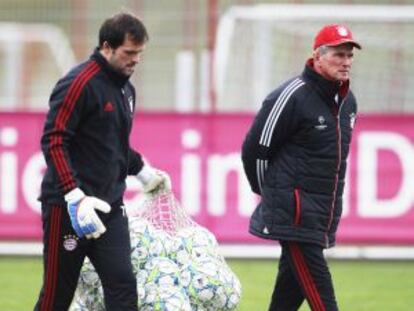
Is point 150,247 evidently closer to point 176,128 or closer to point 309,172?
point 309,172

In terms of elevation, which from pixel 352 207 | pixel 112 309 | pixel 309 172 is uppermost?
pixel 309 172

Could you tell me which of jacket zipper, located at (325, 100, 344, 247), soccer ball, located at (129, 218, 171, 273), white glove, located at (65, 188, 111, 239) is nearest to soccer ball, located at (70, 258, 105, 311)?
soccer ball, located at (129, 218, 171, 273)

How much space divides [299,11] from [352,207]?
8.50 ft

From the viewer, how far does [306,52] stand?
14602 millimetres

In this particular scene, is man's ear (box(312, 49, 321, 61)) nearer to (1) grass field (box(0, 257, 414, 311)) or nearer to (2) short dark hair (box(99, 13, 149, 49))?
(2) short dark hair (box(99, 13, 149, 49))

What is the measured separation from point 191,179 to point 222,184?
11.7 inches

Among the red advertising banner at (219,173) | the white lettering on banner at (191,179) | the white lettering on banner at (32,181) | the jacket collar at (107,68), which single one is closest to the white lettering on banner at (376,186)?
the red advertising banner at (219,173)

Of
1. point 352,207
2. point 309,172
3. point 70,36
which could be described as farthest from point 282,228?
point 70,36

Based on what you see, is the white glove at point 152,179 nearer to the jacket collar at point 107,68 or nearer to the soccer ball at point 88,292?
the soccer ball at point 88,292

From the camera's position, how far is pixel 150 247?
25.7 ft

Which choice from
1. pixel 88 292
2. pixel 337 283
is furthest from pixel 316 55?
pixel 337 283

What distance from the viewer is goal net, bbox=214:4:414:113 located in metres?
14.3

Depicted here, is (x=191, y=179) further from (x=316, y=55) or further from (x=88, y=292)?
(x=316, y=55)

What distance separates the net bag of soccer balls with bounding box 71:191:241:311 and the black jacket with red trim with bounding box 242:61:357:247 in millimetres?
552
